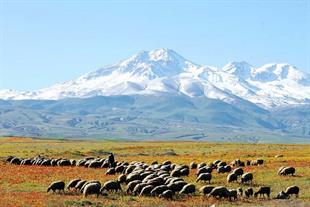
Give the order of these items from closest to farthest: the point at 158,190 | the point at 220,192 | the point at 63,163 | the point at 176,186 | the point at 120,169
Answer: the point at 220,192
the point at 158,190
the point at 176,186
the point at 120,169
the point at 63,163

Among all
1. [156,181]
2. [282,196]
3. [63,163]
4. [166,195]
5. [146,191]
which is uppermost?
[156,181]

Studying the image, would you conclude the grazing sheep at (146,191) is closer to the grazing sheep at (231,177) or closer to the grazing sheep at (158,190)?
the grazing sheep at (158,190)

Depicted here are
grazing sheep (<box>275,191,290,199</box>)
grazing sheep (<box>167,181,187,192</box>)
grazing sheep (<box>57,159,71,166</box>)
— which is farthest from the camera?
grazing sheep (<box>57,159,71,166</box>)

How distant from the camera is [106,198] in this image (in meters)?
32.6

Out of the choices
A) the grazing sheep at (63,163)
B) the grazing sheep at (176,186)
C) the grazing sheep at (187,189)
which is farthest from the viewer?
the grazing sheep at (63,163)

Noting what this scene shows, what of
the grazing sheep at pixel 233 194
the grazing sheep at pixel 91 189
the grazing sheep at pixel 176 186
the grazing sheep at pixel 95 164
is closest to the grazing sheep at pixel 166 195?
the grazing sheep at pixel 176 186

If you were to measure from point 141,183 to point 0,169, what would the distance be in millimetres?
21656

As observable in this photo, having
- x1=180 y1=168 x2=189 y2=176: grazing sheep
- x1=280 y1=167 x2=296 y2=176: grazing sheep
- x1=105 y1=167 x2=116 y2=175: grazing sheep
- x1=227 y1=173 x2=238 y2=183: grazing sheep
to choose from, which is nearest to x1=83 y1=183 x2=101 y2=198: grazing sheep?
x1=227 y1=173 x2=238 y2=183: grazing sheep

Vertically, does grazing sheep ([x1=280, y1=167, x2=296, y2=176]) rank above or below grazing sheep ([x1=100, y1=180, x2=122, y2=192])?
above

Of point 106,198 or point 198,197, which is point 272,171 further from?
point 106,198

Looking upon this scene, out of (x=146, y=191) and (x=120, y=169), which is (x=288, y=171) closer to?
(x=120, y=169)

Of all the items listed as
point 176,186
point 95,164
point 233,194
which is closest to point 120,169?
point 95,164

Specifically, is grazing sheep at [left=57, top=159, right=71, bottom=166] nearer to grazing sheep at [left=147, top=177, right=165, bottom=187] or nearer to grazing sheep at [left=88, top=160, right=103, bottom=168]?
grazing sheep at [left=88, top=160, right=103, bottom=168]

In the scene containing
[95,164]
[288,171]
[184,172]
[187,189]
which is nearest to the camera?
[187,189]
